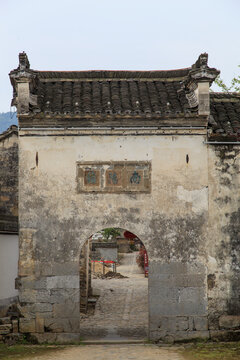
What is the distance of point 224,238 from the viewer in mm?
13406

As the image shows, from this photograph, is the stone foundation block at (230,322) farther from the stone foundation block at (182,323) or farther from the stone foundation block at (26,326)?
the stone foundation block at (26,326)

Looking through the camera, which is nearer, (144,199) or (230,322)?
(230,322)

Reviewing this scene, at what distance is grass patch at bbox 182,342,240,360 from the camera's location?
11.6 metres

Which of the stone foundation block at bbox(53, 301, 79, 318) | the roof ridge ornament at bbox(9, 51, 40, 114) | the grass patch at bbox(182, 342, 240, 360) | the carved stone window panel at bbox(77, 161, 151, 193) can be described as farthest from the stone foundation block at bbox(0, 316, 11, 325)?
the roof ridge ornament at bbox(9, 51, 40, 114)

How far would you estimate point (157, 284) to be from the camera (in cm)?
1320

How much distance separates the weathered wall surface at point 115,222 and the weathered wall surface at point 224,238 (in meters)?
0.20

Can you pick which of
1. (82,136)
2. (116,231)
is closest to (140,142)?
(82,136)

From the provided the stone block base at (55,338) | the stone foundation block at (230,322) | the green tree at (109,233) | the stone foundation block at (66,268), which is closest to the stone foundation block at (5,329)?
the stone block base at (55,338)

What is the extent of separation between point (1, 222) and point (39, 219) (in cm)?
106

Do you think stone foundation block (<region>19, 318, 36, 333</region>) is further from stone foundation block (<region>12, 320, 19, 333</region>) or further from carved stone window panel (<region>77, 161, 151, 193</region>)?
carved stone window panel (<region>77, 161, 151, 193</region>)

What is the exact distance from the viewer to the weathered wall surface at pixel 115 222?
13.1 meters

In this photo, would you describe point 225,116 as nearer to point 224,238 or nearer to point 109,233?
point 224,238

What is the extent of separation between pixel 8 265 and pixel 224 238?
Result: 5.63m

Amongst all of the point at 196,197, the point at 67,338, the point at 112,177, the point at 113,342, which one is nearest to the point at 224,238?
the point at 196,197
